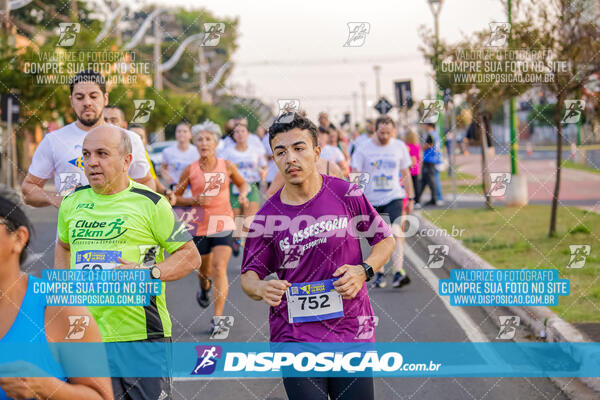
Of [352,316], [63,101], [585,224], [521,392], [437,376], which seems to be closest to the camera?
[352,316]

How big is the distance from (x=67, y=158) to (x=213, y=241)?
8.26 feet

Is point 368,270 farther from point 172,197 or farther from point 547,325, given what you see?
point 172,197

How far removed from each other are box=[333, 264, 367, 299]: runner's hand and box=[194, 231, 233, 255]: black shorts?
13.9 feet

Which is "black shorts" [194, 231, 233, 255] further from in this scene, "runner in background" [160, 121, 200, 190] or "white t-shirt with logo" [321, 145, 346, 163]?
"white t-shirt with logo" [321, 145, 346, 163]

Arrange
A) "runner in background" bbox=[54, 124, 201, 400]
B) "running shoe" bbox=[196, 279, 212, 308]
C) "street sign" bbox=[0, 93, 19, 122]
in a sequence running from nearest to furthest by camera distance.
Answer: "runner in background" bbox=[54, 124, 201, 400]
"running shoe" bbox=[196, 279, 212, 308]
"street sign" bbox=[0, 93, 19, 122]

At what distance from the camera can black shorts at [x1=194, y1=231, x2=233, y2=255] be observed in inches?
319

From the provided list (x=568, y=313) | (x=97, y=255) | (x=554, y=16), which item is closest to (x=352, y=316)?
(x=97, y=255)

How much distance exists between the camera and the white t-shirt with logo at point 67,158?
229 inches

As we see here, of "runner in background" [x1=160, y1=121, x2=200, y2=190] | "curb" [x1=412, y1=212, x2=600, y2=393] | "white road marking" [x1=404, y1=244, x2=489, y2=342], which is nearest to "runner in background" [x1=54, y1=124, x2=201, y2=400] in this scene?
"curb" [x1=412, y1=212, x2=600, y2=393]

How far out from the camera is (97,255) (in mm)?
4176

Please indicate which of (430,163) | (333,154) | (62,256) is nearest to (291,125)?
(62,256)

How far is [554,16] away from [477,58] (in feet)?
11.7

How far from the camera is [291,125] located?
4047 mm

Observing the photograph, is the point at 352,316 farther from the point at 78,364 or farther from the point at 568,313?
the point at 568,313
